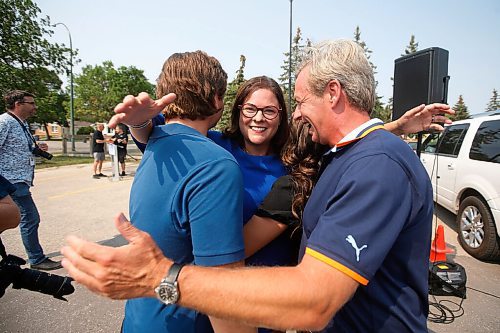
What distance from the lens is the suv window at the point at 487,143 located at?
437 cm

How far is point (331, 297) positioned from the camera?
2.78 feet

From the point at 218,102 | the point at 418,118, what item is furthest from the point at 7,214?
the point at 418,118

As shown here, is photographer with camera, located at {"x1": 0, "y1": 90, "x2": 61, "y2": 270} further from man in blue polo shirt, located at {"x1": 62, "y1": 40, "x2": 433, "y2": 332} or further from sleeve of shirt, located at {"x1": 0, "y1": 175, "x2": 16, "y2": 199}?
man in blue polo shirt, located at {"x1": 62, "y1": 40, "x2": 433, "y2": 332}

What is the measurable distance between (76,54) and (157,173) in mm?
24343

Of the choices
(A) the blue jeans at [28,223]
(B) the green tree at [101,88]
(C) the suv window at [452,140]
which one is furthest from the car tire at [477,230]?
(B) the green tree at [101,88]

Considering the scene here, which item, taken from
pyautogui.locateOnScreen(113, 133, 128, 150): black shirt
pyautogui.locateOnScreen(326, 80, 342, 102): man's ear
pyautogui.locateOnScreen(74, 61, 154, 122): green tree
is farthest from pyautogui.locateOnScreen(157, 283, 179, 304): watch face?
pyautogui.locateOnScreen(74, 61, 154, 122): green tree

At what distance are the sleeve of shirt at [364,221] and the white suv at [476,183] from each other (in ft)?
14.3

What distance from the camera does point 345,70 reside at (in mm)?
1230

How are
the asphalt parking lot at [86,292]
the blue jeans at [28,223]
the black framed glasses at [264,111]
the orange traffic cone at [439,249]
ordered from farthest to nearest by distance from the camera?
1. the orange traffic cone at [439,249]
2. the blue jeans at [28,223]
3. the asphalt parking lot at [86,292]
4. the black framed glasses at [264,111]

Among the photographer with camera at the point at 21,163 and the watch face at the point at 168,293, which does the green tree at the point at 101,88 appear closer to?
the photographer with camera at the point at 21,163

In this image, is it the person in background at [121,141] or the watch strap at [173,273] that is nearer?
the watch strap at [173,273]

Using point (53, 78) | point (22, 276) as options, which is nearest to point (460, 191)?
point (22, 276)

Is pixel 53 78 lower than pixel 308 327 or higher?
higher

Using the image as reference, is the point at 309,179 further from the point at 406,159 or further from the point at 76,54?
the point at 76,54
